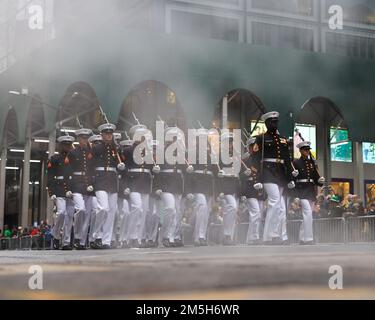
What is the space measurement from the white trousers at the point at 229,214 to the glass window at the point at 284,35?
763cm

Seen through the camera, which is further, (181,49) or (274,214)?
(274,214)

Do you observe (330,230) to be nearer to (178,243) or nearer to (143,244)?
(178,243)

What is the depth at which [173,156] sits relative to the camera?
13.3ft

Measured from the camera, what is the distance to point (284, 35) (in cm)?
232

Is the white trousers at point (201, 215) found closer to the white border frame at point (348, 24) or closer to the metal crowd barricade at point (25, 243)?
the metal crowd barricade at point (25, 243)

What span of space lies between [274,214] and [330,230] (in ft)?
8.51

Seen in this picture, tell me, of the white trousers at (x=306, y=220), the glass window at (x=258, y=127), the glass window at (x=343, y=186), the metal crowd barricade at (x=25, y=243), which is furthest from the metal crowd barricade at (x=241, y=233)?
the glass window at (x=343, y=186)

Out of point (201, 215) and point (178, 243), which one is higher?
point (201, 215)

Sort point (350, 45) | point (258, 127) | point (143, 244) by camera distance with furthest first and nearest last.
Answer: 1. point (143, 244)
2. point (258, 127)
3. point (350, 45)

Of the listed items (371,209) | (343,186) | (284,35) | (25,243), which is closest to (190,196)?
(371,209)
